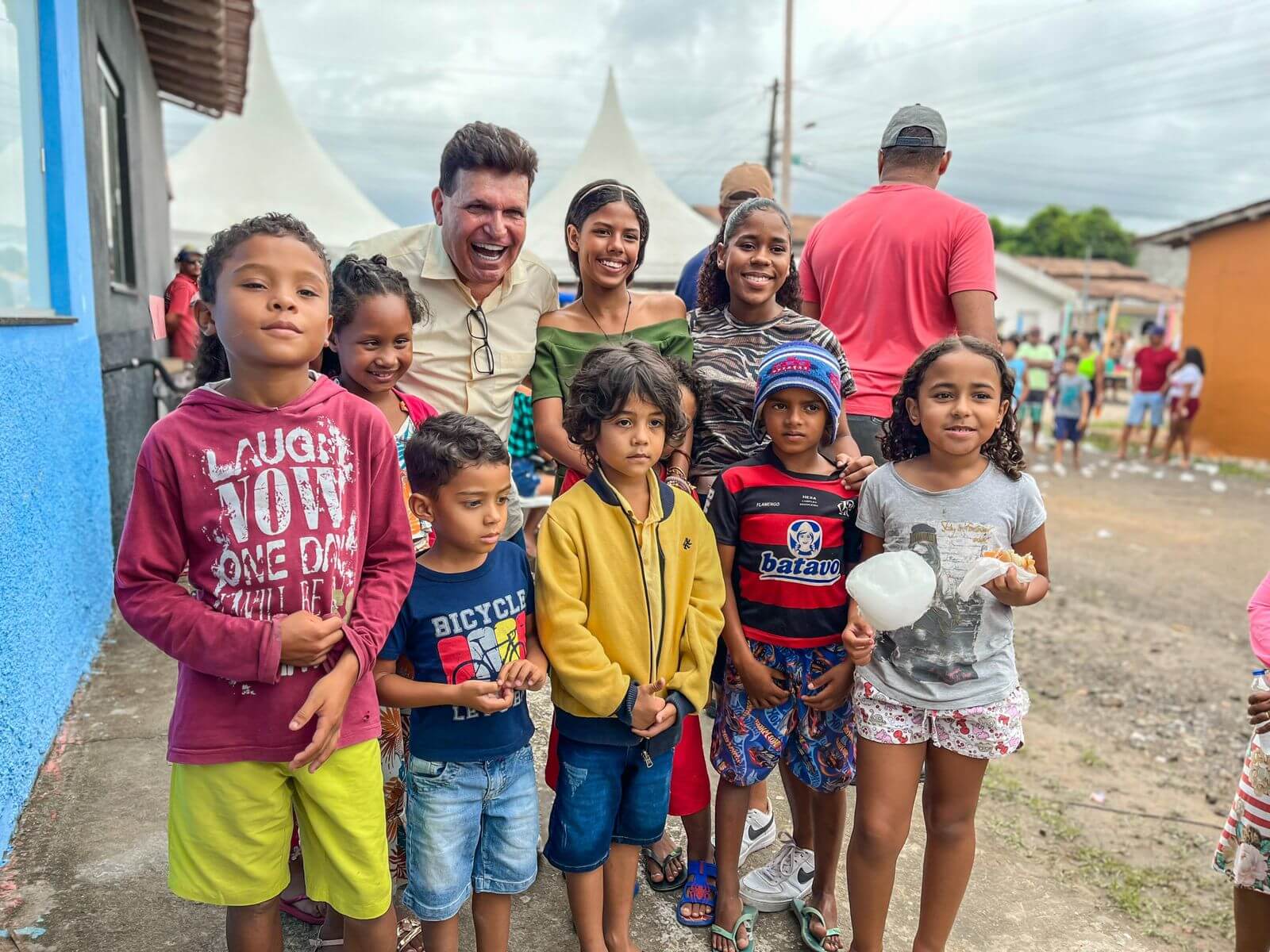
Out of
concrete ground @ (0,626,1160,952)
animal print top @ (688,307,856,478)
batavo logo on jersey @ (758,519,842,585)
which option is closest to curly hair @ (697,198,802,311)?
animal print top @ (688,307,856,478)

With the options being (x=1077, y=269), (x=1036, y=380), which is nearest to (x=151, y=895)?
(x=1036, y=380)

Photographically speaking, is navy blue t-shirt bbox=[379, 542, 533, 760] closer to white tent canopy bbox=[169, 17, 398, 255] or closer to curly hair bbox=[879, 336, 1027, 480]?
curly hair bbox=[879, 336, 1027, 480]

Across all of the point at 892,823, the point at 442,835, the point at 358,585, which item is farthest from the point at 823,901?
the point at 358,585

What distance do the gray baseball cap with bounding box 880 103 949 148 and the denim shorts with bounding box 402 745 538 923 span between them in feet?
7.77

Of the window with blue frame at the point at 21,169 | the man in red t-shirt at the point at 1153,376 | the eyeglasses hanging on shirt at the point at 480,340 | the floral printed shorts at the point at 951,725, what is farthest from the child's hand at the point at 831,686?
the man in red t-shirt at the point at 1153,376

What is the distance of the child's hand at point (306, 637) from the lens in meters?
1.69

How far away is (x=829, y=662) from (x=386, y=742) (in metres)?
1.19

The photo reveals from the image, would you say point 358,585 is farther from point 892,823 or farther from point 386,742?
point 892,823

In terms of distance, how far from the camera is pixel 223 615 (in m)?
1.67

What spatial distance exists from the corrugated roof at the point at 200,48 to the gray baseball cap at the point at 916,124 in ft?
16.2

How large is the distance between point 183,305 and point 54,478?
135 centimetres

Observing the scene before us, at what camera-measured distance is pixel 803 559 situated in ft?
7.88

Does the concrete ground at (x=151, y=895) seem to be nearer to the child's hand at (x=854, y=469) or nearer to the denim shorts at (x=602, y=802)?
the denim shorts at (x=602, y=802)

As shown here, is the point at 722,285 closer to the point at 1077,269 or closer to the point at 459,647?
the point at 459,647
